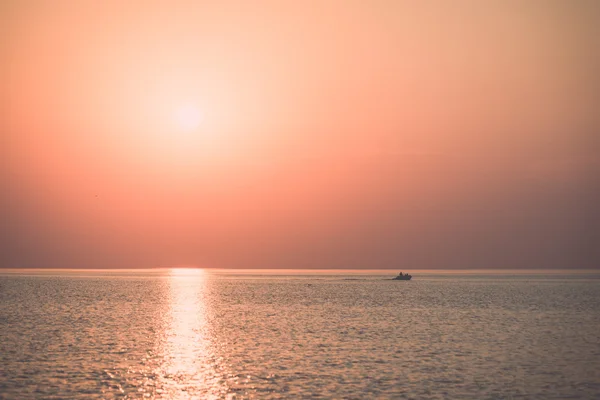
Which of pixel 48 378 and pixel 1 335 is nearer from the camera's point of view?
pixel 48 378

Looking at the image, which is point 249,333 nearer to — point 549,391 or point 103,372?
point 103,372

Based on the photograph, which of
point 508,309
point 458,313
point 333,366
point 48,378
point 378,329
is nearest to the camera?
point 48,378

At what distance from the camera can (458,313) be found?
4279 inches

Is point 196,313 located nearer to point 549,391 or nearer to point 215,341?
point 215,341

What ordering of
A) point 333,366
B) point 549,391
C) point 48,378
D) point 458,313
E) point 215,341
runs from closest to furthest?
point 549,391 < point 48,378 < point 333,366 < point 215,341 < point 458,313

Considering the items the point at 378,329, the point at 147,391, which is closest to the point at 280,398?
the point at 147,391

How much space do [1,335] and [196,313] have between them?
41933 millimetres

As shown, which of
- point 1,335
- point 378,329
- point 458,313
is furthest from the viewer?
point 458,313

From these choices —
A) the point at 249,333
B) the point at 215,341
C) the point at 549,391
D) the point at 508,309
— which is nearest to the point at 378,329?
the point at 249,333

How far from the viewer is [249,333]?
7588 cm

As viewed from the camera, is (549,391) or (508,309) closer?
(549,391)

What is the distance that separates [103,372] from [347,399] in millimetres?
18414

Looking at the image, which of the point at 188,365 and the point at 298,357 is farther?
the point at 298,357

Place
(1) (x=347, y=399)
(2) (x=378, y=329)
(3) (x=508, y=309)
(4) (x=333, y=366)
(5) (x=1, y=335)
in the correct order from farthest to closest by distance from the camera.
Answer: (3) (x=508, y=309)
(2) (x=378, y=329)
(5) (x=1, y=335)
(4) (x=333, y=366)
(1) (x=347, y=399)
